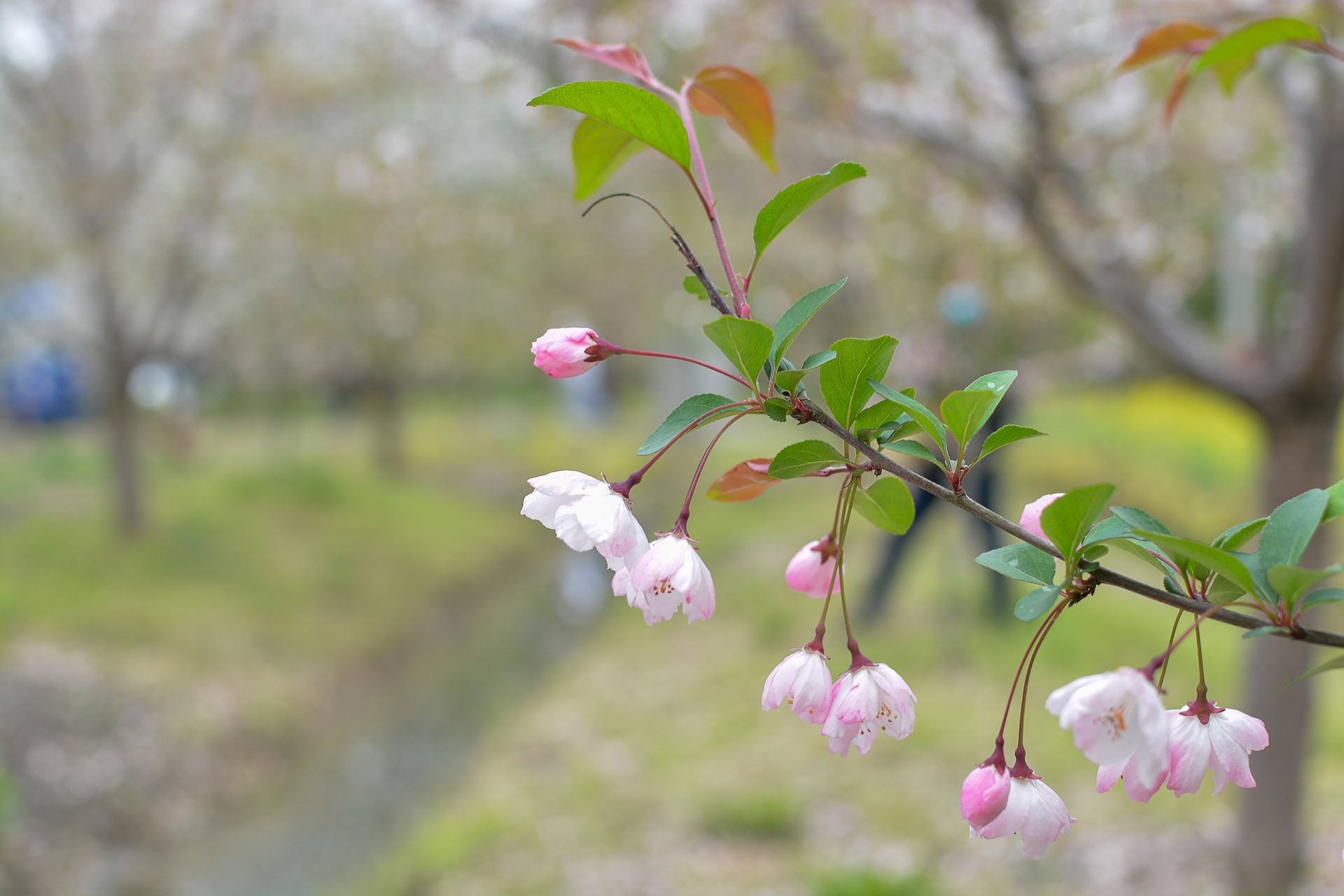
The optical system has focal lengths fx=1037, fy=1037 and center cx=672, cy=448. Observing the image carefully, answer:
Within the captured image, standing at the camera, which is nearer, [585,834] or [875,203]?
[585,834]

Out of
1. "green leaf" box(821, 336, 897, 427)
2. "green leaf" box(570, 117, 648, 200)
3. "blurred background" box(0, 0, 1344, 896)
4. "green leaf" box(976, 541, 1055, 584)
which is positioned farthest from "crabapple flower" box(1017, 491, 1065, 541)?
"blurred background" box(0, 0, 1344, 896)

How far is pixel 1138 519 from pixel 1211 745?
0.46 ft

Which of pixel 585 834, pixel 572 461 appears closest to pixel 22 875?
pixel 585 834

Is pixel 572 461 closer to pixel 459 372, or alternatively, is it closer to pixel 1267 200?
pixel 459 372

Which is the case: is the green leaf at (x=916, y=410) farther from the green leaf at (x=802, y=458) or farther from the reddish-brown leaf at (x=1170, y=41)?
the reddish-brown leaf at (x=1170, y=41)

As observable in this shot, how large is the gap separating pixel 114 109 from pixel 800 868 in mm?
4945

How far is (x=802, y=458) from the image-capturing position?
0.60m

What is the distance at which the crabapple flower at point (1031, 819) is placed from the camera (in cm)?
60

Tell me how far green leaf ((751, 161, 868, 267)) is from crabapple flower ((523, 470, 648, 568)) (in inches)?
6.9

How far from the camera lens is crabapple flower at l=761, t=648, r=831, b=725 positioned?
2.18 ft

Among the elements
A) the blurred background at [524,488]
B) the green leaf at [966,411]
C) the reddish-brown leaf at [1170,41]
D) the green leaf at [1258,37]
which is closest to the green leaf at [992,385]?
the green leaf at [966,411]

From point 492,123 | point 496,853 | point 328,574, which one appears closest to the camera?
point 496,853

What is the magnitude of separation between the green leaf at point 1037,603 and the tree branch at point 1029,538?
2 cm

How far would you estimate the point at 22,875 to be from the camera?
3463mm
